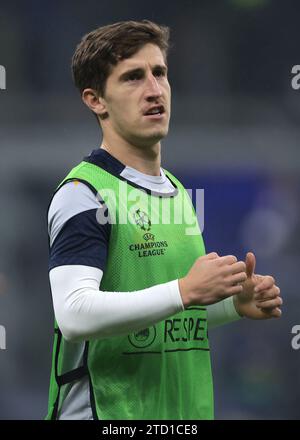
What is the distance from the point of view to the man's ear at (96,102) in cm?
287

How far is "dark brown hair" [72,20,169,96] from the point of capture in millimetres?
2816

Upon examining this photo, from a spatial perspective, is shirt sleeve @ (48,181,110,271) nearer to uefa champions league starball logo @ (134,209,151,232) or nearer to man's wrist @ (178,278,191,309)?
uefa champions league starball logo @ (134,209,151,232)

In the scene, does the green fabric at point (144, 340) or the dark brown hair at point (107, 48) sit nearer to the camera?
the green fabric at point (144, 340)

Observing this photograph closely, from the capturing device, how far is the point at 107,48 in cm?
282

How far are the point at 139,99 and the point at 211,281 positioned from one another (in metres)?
0.66

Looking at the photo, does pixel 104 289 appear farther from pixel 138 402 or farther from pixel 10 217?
pixel 10 217

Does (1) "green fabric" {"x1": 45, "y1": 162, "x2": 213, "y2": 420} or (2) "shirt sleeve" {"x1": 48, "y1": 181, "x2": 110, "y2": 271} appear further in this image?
(1) "green fabric" {"x1": 45, "y1": 162, "x2": 213, "y2": 420}

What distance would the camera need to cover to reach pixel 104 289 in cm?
268

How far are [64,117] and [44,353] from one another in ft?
5.34
